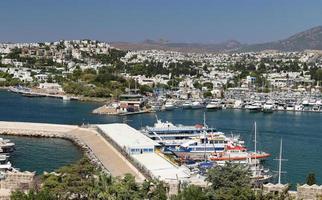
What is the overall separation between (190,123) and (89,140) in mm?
8306

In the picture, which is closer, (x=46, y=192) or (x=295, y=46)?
(x=46, y=192)

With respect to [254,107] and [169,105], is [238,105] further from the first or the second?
[169,105]

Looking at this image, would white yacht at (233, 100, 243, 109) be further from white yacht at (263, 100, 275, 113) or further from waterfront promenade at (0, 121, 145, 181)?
waterfront promenade at (0, 121, 145, 181)

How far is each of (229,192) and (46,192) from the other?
2312 mm

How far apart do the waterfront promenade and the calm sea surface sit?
53cm

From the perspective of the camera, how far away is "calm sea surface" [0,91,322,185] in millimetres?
16406

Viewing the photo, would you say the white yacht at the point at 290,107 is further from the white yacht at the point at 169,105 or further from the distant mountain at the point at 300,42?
the distant mountain at the point at 300,42

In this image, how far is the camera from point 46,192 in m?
7.47

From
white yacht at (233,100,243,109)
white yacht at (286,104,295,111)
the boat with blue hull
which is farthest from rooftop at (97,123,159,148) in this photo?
white yacht at (286,104,295,111)

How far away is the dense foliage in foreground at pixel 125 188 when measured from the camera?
7.46 meters

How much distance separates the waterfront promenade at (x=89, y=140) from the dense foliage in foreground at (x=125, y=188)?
4.49 meters

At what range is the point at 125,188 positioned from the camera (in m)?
7.79

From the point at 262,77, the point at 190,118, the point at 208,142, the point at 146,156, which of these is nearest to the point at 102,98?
the point at 190,118

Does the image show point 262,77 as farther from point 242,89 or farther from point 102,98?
point 102,98
